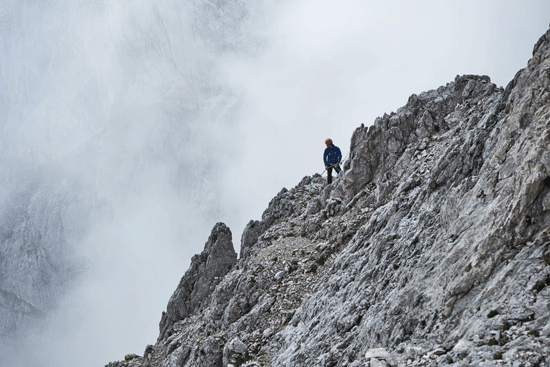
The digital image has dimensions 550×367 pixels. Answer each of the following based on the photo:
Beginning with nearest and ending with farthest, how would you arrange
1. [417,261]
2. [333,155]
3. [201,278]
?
[417,261] → [333,155] → [201,278]

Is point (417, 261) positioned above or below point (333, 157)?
below

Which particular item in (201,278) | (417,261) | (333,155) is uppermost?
(333,155)

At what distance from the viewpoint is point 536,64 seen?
640 inches

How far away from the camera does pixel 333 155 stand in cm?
3984

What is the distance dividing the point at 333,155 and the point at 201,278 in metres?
21.7

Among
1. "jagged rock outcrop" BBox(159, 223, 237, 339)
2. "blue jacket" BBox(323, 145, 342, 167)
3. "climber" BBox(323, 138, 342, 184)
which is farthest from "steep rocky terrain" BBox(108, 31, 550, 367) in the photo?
"jagged rock outcrop" BBox(159, 223, 237, 339)

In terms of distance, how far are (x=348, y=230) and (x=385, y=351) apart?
1721 centimetres

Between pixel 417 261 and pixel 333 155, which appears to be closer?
pixel 417 261

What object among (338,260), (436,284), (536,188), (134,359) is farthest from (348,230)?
(134,359)

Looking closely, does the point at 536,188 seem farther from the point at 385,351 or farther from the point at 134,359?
the point at 134,359

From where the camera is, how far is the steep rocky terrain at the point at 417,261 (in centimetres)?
1145

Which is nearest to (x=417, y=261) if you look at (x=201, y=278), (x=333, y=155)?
(x=333, y=155)

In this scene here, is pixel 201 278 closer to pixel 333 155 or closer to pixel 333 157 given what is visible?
pixel 333 157

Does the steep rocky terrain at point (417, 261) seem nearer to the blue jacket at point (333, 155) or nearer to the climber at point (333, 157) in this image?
the climber at point (333, 157)
